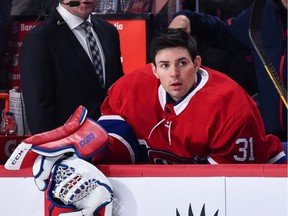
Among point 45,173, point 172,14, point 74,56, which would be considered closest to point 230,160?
point 45,173

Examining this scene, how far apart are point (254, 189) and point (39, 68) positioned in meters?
1.19

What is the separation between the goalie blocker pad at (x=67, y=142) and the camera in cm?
286

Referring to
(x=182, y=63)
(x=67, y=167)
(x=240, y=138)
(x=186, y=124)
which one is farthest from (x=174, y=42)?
(x=67, y=167)

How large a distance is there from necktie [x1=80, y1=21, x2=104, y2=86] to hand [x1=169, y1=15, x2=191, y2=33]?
0.35 meters

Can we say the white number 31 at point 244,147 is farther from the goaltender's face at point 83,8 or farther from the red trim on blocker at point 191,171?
the goaltender's face at point 83,8

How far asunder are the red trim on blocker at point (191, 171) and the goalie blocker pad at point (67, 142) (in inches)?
2.1

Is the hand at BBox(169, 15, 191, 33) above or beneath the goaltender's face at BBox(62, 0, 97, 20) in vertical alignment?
beneath

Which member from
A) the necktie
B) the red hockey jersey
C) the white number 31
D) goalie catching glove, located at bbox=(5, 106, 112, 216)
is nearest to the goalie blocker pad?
goalie catching glove, located at bbox=(5, 106, 112, 216)

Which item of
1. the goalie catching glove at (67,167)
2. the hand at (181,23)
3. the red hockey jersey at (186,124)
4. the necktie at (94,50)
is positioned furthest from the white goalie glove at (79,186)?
the hand at (181,23)

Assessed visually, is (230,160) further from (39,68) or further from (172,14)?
(172,14)

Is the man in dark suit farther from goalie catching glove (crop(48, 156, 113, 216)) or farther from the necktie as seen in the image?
goalie catching glove (crop(48, 156, 113, 216))

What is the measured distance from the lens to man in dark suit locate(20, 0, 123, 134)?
11.8 feet

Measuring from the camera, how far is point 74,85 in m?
3.69

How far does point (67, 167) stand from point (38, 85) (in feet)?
2.59
